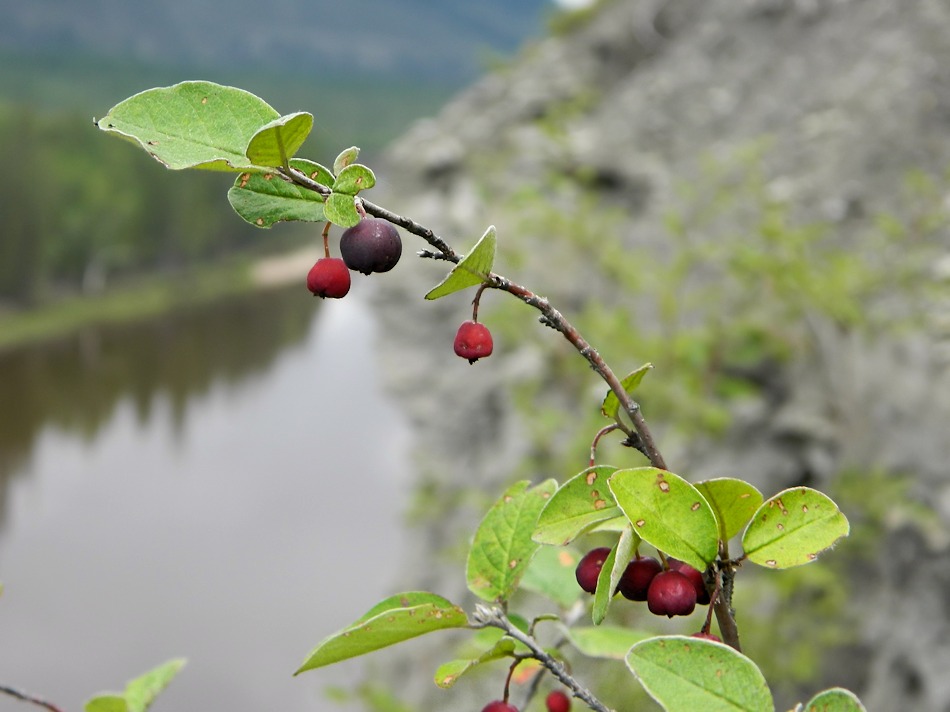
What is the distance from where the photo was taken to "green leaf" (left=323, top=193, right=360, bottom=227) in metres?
0.53

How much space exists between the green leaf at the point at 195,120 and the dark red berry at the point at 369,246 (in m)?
0.07

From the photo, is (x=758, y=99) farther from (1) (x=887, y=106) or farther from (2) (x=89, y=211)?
(2) (x=89, y=211)

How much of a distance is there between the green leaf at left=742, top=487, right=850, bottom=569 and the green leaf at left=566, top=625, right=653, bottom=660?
23 cm

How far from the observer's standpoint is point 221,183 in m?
21.8

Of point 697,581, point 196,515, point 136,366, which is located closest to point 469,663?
point 697,581

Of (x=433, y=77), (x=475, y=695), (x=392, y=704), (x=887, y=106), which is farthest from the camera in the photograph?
(x=433, y=77)

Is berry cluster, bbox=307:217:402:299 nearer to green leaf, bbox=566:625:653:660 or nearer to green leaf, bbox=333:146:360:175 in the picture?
green leaf, bbox=333:146:360:175

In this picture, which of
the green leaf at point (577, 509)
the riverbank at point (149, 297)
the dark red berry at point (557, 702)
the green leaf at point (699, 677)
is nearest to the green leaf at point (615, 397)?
the green leaf at point (577, 509)

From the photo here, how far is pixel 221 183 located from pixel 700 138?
16975mm

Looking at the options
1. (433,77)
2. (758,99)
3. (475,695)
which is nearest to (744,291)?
(475,695)

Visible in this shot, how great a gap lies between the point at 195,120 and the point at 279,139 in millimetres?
59

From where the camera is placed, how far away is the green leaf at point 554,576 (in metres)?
0.84

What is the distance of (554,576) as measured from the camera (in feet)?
2.81

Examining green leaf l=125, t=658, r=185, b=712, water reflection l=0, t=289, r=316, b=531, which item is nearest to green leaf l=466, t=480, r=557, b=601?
green leaf l=125, t=658, r=185, b=712
